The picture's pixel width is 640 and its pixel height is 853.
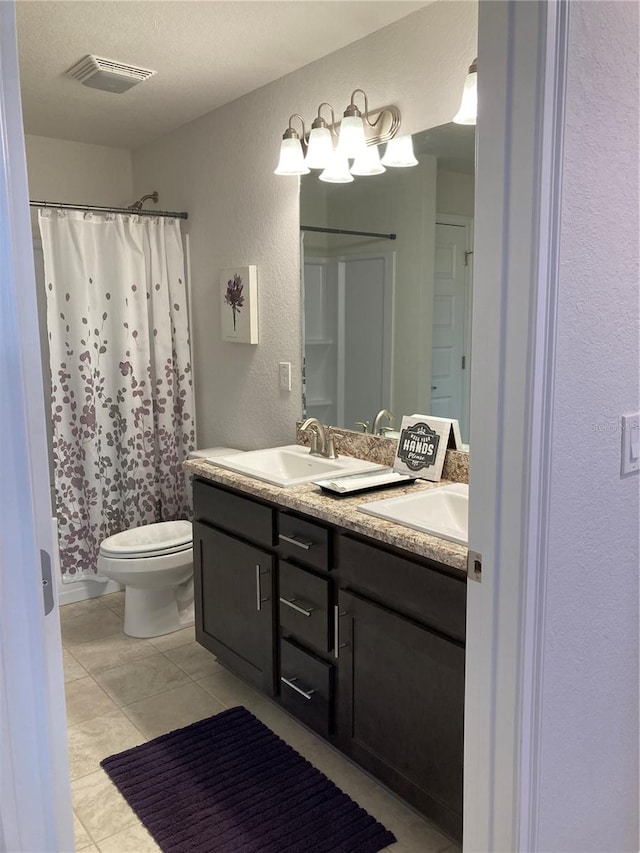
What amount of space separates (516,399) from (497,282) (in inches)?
7.9

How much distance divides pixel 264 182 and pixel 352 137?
0.73 m

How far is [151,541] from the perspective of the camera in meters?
3.27

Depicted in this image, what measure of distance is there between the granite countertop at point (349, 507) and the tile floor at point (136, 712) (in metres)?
0.83

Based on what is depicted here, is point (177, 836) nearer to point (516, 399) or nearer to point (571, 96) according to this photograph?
point (516, 399)

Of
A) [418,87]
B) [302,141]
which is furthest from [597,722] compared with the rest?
[302,141]

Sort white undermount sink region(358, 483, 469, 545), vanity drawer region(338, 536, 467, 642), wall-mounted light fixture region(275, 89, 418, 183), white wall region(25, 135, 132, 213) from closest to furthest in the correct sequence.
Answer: vanity drawer region(338, 536, 467, 642) < white undermount sink region(358, 483, 469, 545) < wall-mounted light fixture region(275, 89, 418, 183) < white wall region(25, 135, 132, 213)

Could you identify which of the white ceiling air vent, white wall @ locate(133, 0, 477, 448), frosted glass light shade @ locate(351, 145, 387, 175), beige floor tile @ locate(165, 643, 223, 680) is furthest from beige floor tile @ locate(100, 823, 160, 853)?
the white ceiling air vent

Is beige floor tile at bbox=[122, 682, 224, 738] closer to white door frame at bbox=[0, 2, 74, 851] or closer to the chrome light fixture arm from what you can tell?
white door frame at bbox=[0, 2, 74, 851]

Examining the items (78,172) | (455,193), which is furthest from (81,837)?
(78,172)

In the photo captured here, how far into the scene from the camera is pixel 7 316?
32.3 inches

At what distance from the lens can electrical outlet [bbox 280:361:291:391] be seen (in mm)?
3070

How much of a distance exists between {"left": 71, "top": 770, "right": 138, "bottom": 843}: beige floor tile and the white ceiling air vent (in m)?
2.49

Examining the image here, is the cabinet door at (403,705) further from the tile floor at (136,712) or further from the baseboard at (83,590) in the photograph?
the baseboard at (83,590)

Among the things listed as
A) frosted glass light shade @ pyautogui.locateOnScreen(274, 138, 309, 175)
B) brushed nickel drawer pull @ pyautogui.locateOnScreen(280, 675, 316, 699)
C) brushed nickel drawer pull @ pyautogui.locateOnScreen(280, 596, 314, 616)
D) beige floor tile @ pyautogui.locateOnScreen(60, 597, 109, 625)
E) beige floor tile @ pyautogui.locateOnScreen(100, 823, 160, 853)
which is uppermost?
frosted glass light shade @ pyautogui.locateOnScreen(274, 138, 309, 175)
